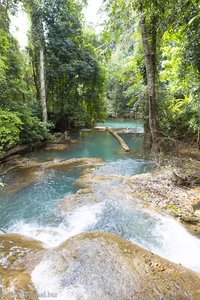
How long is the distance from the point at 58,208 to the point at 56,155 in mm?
5620

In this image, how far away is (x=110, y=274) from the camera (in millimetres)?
2463

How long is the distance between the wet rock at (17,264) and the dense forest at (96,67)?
4.30 metres

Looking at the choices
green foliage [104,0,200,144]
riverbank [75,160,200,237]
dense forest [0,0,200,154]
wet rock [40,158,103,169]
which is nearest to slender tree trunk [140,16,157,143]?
dense forest [0,0,200,154]

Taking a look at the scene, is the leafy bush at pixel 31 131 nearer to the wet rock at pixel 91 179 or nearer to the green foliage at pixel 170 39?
the wet rock at pixel 91 179

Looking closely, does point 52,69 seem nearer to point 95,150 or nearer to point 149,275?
point 95,150

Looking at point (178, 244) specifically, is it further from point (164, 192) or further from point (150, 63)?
point (150, 63)

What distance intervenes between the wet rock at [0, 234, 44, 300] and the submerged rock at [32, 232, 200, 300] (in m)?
0.13

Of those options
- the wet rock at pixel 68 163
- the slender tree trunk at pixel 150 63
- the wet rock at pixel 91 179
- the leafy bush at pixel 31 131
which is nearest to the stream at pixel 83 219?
the wet rock at pixel 91 179

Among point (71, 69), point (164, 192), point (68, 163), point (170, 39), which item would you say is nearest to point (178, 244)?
point (164, 192)

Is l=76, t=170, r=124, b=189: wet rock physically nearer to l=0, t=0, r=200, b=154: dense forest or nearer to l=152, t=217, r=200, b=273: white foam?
l=0, t=0, r=200, b=154: dense forest

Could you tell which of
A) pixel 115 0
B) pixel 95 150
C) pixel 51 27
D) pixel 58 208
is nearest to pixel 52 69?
pixel 51 27

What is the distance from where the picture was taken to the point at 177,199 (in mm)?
4938

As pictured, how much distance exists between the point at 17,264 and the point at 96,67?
645 inches

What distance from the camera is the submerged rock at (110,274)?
2234 millimetres
